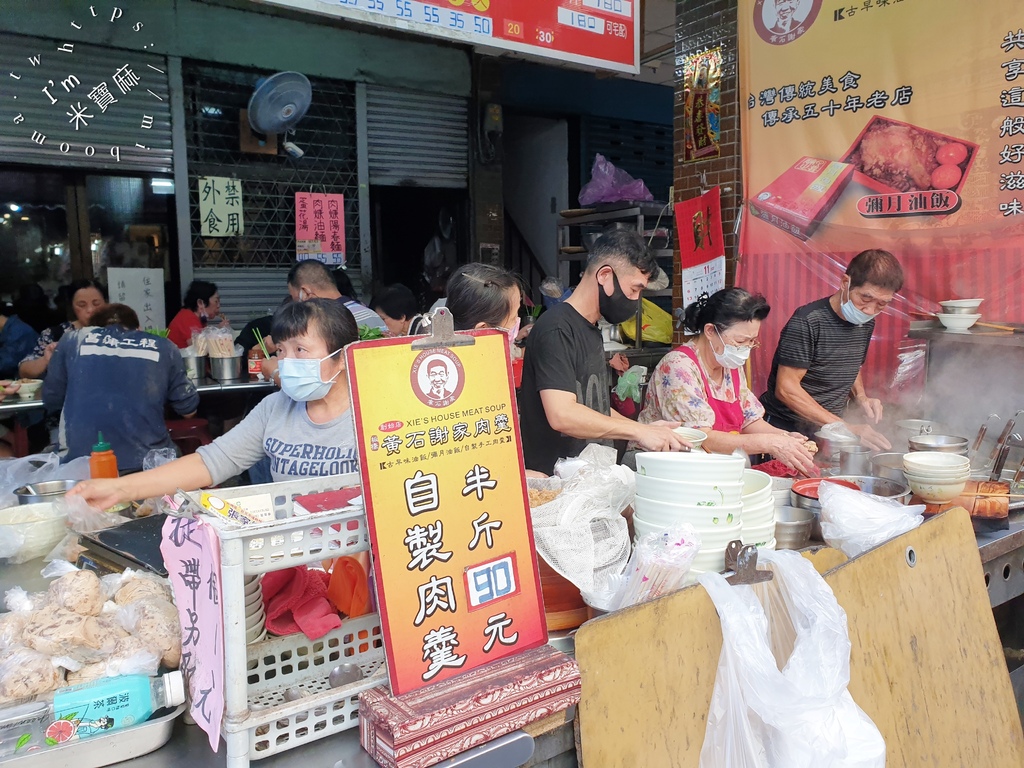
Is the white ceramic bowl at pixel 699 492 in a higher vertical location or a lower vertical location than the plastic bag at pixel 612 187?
lower

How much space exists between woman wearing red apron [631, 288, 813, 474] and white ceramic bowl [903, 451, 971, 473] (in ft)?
2.48

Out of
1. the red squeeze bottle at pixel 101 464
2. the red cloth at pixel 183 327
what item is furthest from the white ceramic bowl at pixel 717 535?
the red cloth at pixel 183 327

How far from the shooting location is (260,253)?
726 cm

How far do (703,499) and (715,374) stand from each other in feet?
6.24

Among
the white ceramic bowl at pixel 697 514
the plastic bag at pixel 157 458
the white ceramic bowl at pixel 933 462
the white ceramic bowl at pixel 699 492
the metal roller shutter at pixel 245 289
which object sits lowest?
the plastic bag at pixel 157 458

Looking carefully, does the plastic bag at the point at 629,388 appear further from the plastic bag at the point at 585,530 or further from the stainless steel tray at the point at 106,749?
the stainless steel tray at the point at 106,749

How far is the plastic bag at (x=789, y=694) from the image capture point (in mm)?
1367

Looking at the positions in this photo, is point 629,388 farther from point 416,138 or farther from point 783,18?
point 416,138

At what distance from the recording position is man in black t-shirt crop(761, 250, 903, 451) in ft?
12.2

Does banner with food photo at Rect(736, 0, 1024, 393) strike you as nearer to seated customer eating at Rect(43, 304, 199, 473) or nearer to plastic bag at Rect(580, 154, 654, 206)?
plastic bag at Rect(580, 154, 654, 206)

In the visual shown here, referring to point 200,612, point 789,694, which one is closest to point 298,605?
point 200,612

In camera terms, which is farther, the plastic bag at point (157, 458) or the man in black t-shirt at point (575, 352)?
the plastic bag at point (157, 458)

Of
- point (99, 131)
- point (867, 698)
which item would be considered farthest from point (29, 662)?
point (99, 131)

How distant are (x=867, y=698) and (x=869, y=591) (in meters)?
0.25
